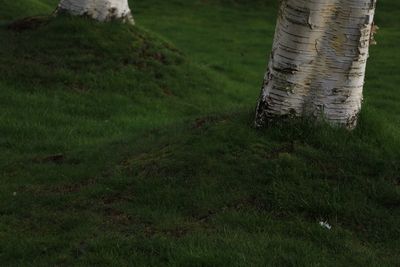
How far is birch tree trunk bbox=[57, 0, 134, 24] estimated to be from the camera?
12992mm

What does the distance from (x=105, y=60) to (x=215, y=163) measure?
21.2 feet

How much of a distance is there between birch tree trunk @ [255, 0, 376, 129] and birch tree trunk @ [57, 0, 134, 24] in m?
7.02

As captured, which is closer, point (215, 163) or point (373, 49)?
point (215, 163)

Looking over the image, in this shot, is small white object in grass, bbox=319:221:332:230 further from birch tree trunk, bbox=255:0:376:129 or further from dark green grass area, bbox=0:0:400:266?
birch tree trunk, bbox=255:0:376:129

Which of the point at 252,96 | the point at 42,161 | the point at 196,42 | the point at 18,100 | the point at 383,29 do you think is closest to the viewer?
the point at 42,161

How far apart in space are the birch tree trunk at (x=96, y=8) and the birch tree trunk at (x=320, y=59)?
7.02 meters

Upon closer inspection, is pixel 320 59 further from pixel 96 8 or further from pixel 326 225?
pixel 96 8

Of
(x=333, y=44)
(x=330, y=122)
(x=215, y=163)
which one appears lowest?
(x=215, y=163)

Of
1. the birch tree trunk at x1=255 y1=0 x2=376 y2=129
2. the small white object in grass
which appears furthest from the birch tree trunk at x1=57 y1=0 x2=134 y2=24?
the small white object in grass

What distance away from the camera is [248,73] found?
1627 cm

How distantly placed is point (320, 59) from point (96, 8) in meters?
7.43

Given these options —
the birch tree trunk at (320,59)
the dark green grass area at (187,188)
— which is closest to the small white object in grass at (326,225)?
the dark green grass area at (187,188)

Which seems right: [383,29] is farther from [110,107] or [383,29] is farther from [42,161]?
[42,161]

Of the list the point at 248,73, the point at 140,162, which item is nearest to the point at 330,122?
the point at 140,162
